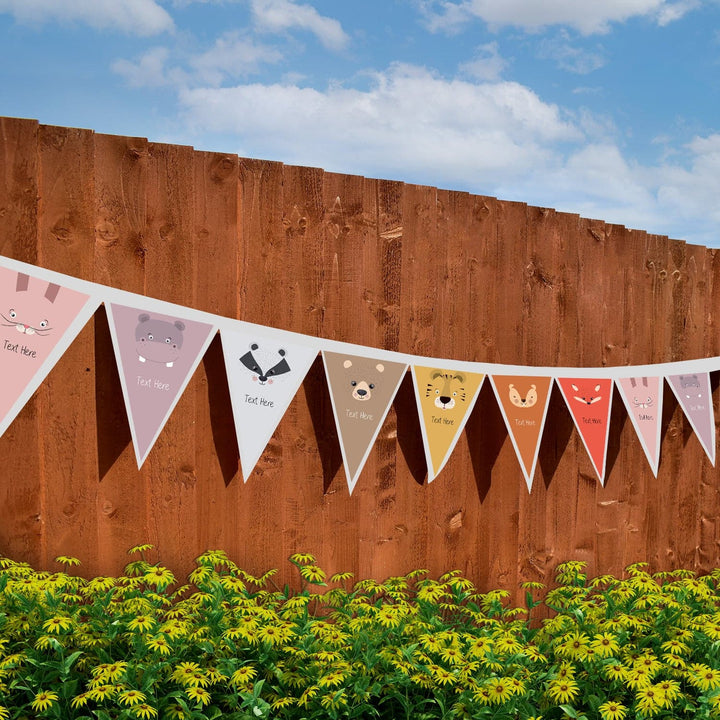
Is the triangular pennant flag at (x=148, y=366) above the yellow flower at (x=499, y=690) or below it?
above

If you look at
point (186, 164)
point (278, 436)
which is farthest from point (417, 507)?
point (186, 164)

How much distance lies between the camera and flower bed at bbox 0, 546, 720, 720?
2248 mm

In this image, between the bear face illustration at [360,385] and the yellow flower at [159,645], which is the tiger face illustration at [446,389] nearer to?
the bear face illustration at [360,385]

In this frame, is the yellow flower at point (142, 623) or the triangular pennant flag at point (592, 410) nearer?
the yellow flower at point (142, 623)

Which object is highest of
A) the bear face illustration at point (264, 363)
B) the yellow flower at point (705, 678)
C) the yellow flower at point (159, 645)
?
the bear face illustration at point (264, 363)

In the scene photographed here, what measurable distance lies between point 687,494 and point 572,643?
247 centimetres

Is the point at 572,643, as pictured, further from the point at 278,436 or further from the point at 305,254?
the point at 305,254

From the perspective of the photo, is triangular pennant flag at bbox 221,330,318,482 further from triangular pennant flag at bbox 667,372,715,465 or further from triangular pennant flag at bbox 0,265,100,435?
triangular pennant flag at bbox 667,372,715,465

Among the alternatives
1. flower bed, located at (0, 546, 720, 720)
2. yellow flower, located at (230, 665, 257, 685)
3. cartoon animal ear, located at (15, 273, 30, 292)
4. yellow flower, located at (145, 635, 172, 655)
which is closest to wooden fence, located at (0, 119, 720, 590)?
cartoon animal ear, located at (15, 273, 30, 292)

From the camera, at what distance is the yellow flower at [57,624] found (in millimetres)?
2319

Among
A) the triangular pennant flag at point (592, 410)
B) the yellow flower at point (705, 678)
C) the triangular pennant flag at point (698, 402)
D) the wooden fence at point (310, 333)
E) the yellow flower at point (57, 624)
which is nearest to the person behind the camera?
the yellow flower at point (57, 624)

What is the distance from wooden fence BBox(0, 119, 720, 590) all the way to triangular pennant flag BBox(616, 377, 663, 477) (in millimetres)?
126

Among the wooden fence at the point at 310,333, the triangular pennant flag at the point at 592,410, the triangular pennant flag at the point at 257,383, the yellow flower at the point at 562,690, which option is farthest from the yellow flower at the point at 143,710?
the triangular pennant flag at the point at 592,410

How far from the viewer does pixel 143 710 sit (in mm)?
2094
